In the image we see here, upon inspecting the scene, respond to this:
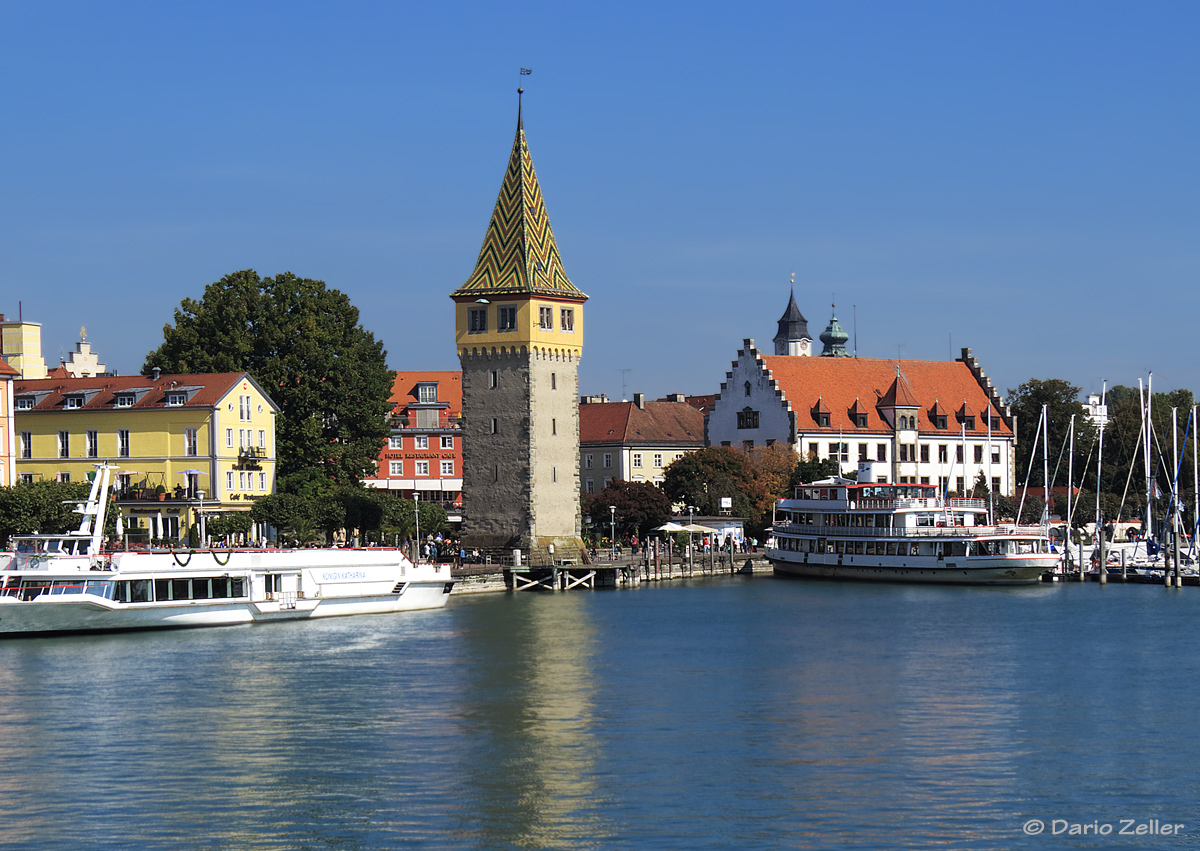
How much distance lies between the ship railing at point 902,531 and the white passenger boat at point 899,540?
46 millimetres

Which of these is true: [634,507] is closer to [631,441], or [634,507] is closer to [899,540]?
[899,540]

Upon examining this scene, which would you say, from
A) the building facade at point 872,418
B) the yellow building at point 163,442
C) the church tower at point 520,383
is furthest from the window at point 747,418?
the yellow building at point 163,442

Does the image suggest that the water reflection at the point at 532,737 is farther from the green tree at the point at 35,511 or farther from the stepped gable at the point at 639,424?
the stepped gable at the point at 639,424

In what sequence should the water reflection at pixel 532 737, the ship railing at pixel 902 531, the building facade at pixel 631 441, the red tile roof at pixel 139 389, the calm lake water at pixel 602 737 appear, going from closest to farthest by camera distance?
the calm lake water at pixel 602 737, the water reflection at pixel 532 737, the red tile roof at pixel 139 389, the ship railing at pixel 902 531, the building facade at pixel 631 441

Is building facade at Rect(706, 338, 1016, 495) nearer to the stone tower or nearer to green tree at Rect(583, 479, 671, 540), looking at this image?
green tree at Rect(583, 479, 671, 540)

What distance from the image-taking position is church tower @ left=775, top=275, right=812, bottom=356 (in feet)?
525

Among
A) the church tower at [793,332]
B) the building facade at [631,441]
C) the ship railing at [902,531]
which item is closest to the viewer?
the ship railing at [902,531]

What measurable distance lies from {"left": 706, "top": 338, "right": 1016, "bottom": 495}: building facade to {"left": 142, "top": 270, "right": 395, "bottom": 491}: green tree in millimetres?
33625

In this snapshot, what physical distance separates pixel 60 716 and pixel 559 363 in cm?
4305

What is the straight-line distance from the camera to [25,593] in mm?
52031

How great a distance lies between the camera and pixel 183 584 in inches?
2208

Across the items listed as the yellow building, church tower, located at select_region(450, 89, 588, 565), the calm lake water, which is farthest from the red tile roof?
the calm lake water

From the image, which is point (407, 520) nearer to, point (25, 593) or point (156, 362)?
point (156, 362)

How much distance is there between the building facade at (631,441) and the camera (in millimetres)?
112562
